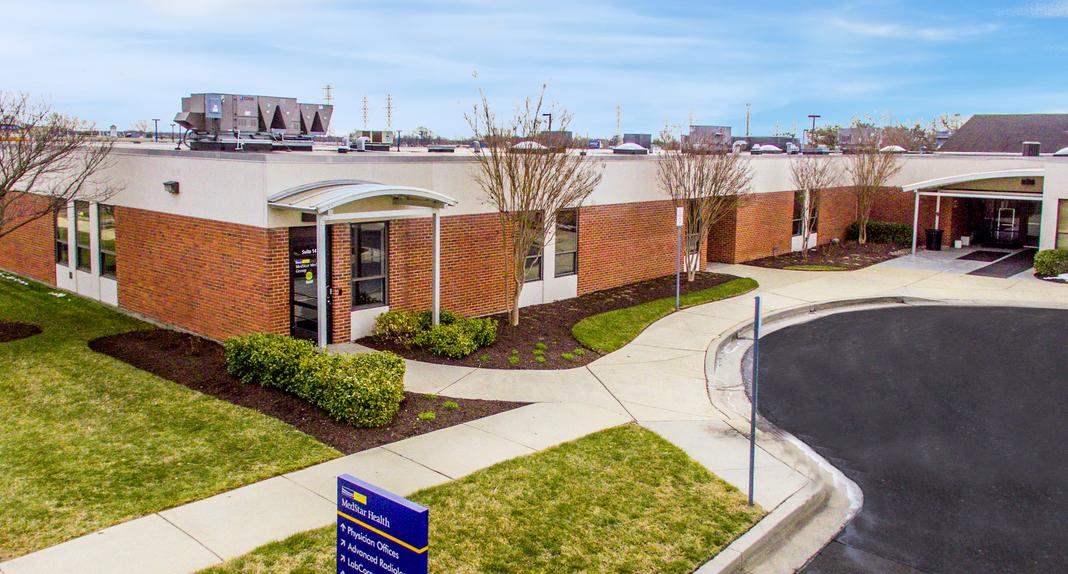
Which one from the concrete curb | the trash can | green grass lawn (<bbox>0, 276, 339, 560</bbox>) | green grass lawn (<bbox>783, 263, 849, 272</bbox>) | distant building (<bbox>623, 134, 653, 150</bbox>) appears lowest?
Result: the concrete curb

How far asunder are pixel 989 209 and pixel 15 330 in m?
33.8

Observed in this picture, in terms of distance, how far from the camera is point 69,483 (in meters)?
9.18

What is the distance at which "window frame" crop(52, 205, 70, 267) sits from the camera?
67.7 ft

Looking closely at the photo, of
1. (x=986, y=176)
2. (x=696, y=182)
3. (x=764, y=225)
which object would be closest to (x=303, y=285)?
(x=696, y=182)

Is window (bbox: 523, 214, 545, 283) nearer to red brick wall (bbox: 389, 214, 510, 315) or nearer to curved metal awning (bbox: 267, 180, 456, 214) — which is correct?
red brick wall (bbox: 389, 214, 510, 315)

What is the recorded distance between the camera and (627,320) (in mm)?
18453

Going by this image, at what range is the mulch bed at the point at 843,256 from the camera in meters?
28.0

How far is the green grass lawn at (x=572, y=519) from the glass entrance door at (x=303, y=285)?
653 centimetres

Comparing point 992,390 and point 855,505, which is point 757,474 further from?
→ point 992,390

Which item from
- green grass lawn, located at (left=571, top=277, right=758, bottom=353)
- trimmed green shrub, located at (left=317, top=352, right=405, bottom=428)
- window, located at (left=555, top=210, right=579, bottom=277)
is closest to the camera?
trimmed green shrub, located at (left=317, top=352, right=405, bottom=428)

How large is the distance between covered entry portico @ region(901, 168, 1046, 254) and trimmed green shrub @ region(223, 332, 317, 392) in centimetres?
2403

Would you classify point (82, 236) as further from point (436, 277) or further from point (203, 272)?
point (436, 277)

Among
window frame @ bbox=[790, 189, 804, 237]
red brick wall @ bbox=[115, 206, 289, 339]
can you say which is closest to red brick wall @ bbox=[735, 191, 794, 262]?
window frame @ bbox=[790, 189, 804, 237]

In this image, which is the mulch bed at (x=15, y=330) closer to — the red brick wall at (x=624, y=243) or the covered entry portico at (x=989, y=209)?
the red brick wall at (x=624, y=243)
